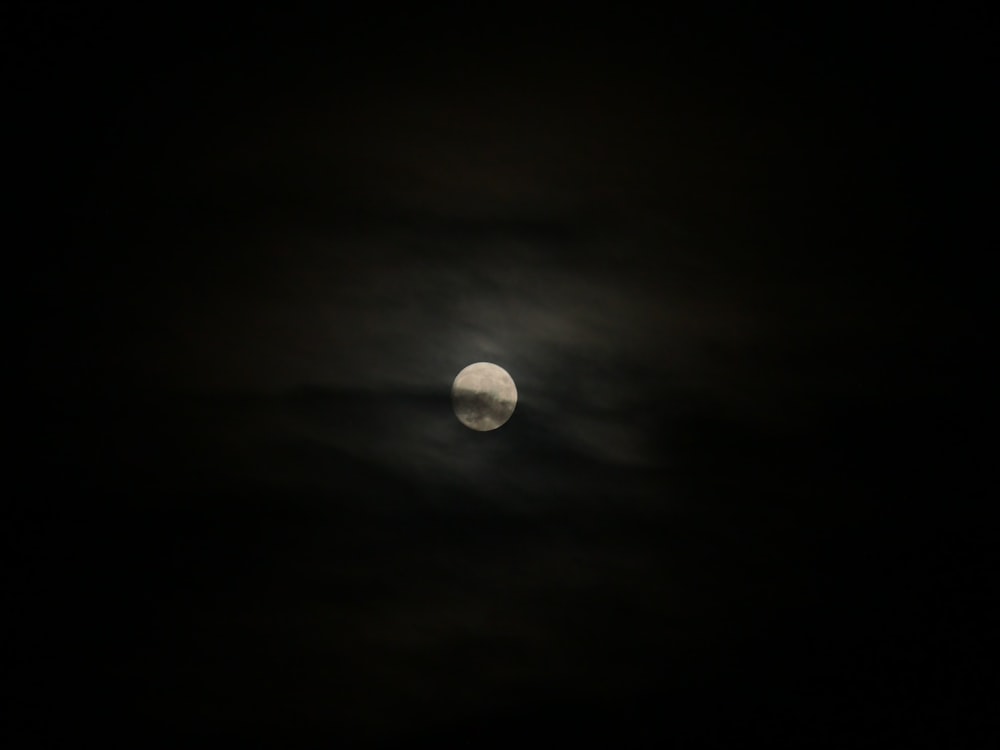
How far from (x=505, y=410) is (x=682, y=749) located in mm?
24016

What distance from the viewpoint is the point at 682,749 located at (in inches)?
882

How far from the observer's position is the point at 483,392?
5.86 m

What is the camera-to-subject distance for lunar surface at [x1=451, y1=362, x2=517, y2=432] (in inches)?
229

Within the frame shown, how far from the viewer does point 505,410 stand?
611 cm

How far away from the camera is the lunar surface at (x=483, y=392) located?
582 centimetres

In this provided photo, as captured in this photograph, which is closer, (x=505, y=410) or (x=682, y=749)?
(x=505, y=410)
